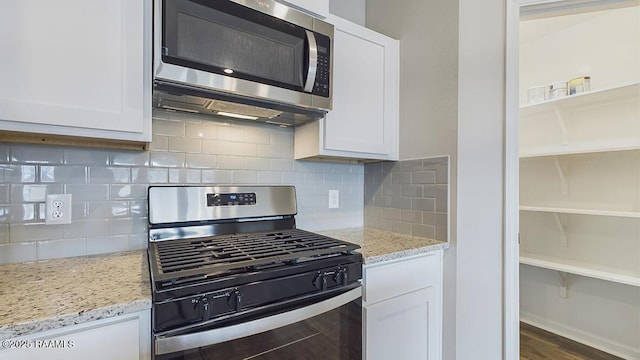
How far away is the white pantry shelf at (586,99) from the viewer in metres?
1.95

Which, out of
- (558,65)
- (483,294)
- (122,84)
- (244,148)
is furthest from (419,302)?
(558,65)

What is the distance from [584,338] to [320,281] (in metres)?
2.53

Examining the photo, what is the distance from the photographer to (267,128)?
1647mm

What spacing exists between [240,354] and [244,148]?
992mm

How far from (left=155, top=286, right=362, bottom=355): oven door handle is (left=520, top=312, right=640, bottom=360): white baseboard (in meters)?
2.35

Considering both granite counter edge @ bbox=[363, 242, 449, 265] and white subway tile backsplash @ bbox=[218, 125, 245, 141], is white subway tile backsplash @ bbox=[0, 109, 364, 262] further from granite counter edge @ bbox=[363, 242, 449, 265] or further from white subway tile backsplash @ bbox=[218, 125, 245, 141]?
granite counter edge @ bbox=[363, 242, 449, 265]

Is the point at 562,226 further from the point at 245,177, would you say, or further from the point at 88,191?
the point at 88,191

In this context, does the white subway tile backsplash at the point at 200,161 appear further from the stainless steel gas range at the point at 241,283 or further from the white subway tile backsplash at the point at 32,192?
the white subway tile backsplash at the point at 32,192

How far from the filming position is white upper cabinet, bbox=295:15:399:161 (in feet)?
5.06

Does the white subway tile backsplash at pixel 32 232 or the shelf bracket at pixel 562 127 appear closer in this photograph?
the white subway tile backsplash at pixel 32 232

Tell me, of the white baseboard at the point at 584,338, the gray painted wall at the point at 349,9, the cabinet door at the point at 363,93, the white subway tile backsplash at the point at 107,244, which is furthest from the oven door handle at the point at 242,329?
the white baseboard at the point at 584,338

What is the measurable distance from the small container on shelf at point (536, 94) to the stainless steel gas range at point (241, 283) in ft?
7.65

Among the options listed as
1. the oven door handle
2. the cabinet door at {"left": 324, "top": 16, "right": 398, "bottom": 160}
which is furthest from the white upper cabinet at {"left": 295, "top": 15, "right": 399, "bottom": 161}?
the oven door handle

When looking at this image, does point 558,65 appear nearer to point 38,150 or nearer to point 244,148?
point 244,148
